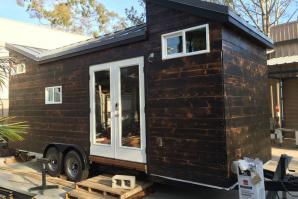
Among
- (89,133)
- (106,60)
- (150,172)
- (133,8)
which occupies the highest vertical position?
(133,8)

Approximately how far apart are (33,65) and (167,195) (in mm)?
5108

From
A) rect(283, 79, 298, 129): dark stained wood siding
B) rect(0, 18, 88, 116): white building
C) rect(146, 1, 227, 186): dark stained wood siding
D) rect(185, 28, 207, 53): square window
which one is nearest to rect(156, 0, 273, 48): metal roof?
rect(146, 1, 227, 186): dark stained wood siding

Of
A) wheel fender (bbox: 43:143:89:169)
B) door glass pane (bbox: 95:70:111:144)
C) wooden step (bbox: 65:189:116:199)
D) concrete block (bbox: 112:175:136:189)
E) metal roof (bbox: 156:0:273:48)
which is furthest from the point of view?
wheel fender (bbox: 43:143:89:169)

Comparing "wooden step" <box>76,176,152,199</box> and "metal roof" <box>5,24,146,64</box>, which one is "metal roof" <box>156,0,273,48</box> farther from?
"wooden step" <box>76,176,152,199</box>

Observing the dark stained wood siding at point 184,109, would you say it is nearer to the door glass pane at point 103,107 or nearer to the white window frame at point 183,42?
the white window frame at point 183,42

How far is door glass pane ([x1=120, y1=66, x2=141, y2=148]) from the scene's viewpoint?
6.23 meters

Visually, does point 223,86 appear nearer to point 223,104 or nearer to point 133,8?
point 223,104

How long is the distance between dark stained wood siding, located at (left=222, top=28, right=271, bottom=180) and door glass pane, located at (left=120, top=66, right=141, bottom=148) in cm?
178

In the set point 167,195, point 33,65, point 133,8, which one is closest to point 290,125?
point 167,195

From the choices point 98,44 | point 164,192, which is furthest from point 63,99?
point 164,192

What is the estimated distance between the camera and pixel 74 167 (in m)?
7.65

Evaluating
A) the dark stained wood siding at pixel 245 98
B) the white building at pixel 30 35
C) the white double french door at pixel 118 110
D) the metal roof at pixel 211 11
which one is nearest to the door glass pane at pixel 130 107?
the white double french door at pixel 118 110

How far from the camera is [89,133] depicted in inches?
284

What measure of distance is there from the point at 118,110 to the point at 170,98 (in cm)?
132
